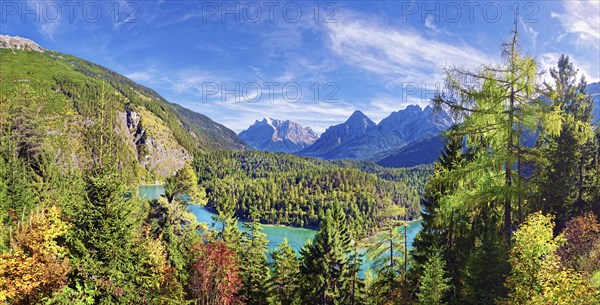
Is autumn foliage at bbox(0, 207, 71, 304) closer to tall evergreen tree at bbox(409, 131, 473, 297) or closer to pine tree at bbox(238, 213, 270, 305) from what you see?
pine tree at bbox(238, 213, 270, 305)

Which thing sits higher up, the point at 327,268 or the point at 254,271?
the point at 327,268

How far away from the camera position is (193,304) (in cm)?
2928

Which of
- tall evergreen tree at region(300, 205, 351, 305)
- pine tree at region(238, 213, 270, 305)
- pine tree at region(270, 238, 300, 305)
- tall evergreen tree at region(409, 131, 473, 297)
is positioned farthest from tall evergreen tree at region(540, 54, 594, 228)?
pine tree at region(238, 213, 270, 305)

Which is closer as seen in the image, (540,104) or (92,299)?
(540,104)

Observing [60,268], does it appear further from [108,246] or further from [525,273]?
[525,273]

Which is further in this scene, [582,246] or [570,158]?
[570,158]

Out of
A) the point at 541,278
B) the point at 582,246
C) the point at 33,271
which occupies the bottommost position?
the point at 33,271

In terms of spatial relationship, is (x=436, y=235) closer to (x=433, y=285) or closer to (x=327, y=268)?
(x=433, y=285)

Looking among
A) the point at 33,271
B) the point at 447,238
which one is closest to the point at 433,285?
the point at 447,238

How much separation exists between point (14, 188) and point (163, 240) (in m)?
25.3

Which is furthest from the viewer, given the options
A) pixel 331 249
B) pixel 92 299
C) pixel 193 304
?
pixel 331 249

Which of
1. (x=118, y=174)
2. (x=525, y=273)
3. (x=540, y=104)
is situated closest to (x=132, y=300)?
(x=118, y=174)

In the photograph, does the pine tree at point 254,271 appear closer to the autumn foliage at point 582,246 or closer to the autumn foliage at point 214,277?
the autumn foliage at point 214,277

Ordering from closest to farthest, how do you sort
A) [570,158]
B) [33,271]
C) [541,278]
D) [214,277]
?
[541,278], [33,271], [214,277], [570,158]
